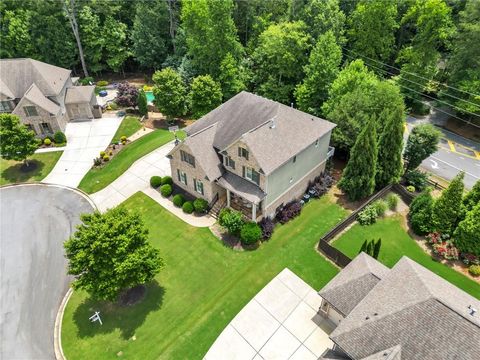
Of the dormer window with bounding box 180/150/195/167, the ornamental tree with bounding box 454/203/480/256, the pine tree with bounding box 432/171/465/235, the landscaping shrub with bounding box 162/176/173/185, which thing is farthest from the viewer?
the landscaping shrub with bounding box 162/176/173/185

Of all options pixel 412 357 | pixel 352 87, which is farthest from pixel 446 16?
pixel 412 357

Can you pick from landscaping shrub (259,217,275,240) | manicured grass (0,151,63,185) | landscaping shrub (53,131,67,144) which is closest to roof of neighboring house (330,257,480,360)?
landscaping shrub (259,217,275,240)

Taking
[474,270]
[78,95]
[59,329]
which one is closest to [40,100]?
[78,95]

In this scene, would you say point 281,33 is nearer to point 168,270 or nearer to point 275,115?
point 275,115

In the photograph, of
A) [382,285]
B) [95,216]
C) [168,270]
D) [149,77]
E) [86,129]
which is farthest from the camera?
[149,77]

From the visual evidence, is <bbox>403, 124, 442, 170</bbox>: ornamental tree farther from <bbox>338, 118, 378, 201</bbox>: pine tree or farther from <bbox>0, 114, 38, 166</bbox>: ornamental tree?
<bbox>0, 114, 38, 166</bbox>: ornamental tree

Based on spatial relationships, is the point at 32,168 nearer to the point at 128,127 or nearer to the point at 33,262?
the point at 128,127
